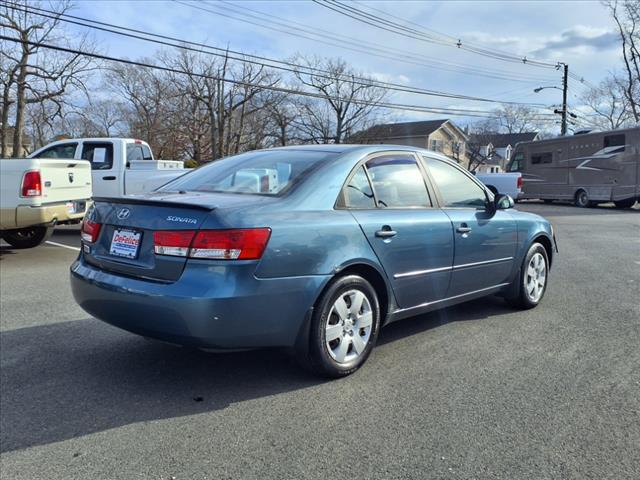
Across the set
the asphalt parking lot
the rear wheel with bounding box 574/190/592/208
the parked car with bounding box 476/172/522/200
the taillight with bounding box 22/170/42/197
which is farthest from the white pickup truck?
the rear wheel with bounding box 574/190/592/208

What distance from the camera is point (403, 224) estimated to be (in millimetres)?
3871

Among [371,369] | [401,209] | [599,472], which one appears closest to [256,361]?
[371,369]

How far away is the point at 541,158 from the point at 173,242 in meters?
26.7

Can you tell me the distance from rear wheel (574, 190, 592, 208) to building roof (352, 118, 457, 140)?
92.5ft

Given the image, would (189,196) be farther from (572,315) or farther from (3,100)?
(3,100)

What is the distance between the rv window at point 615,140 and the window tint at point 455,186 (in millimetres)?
20607

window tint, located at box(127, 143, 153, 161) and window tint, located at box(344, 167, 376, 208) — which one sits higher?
window tint, located at box(127, 143, 153, 161)

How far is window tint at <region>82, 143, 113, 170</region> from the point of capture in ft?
38.1

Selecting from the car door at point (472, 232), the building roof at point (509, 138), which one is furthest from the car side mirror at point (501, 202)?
the building roof at point (509, 138)

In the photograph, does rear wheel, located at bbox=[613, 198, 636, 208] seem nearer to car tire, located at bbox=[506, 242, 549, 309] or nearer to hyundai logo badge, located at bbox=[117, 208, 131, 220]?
car tire, located at bbox=[506, 242, 549, 309]

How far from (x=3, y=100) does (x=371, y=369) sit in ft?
107

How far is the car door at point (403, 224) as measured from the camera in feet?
12.2

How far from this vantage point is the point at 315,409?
10.2ft

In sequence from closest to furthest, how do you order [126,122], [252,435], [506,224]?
1. [252,435]
2. [506,224]
3. [126,122]
